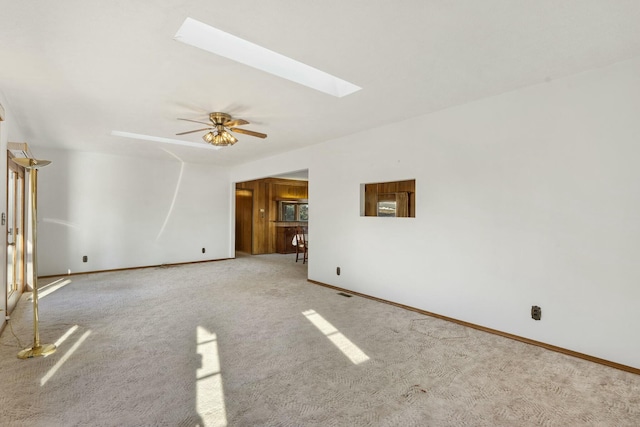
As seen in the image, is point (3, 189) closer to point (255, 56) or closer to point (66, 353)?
point (66, 353)

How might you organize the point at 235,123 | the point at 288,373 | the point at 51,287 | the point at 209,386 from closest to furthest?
the point at 209,386
the point at 288,373
the point at 235,123
the point at 51,287

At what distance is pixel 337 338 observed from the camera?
9.85 ft

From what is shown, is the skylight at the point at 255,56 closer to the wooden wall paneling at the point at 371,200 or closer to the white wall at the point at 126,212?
the wooden wall paneling at the point at 371,200

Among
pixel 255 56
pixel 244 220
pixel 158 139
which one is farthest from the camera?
pixel 244 220

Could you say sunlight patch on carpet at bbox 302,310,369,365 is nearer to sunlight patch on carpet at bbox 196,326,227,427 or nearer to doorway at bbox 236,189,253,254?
sunlight patch on carpet at bbox 196,326,227,427

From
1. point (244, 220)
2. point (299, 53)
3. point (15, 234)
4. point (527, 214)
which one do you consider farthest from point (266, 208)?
point (527, 214)

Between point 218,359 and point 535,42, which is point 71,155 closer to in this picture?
point 218,359

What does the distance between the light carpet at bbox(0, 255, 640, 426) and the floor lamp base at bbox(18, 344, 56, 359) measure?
0.23 ft

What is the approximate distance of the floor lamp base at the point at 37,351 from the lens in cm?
258

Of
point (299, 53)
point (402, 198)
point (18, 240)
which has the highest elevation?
point (299, 53)

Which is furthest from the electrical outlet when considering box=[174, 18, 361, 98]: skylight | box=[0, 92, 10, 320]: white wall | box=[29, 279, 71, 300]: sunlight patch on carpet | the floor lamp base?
box=[29, 279, 71, 300]: sunlight patch on carpet

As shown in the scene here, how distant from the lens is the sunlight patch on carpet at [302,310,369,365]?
2627 mm

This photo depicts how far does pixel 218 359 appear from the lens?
255 cm

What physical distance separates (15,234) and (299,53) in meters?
4.57
